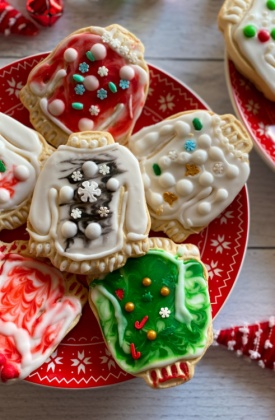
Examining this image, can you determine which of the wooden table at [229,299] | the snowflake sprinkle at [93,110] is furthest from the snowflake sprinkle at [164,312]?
the snowflake sprinkle at [93,110]

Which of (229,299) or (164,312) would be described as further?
(229,299)

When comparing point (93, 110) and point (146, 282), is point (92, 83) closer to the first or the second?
point (93, 110)

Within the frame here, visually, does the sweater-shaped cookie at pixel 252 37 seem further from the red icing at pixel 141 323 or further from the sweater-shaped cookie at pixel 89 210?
the red icing at pixel 141 323

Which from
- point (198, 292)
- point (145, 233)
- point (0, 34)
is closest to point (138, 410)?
point (198, 292)

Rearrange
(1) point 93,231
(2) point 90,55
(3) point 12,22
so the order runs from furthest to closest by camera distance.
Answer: (3) point 12,22, (2) point 90,55, (1) point 93,231

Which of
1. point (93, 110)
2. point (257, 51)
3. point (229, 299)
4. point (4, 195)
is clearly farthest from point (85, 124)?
point (229, 299)

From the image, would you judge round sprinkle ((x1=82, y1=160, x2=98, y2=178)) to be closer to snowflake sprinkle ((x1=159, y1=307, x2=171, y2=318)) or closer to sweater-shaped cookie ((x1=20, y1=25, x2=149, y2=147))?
sweater-shaped cookie ((x1=20, y1=25, x2=149, y2=147))
